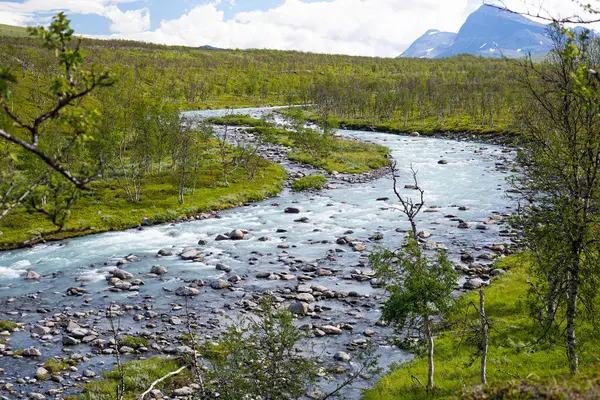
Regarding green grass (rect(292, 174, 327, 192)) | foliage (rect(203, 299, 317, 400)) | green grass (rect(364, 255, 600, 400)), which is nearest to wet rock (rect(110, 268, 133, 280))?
foliage (rect(203, 299, 317, 400))

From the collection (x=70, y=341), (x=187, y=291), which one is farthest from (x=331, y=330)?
(x=70, y=341)

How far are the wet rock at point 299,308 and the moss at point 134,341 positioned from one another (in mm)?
8623

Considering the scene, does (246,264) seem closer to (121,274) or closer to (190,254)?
(190,254)

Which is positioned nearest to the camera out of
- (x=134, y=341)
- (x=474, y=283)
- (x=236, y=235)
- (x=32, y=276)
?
(x=134, y=341)

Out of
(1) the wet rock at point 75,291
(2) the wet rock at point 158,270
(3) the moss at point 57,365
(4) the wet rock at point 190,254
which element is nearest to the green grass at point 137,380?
(3) the moss at point 57,365

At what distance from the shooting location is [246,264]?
3844cm

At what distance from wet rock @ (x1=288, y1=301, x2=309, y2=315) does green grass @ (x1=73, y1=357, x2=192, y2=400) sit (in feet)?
27.4

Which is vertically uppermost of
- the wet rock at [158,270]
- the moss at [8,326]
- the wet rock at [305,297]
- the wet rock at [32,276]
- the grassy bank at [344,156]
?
the grassy bank at [344,156]

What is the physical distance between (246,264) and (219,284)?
5071 mm

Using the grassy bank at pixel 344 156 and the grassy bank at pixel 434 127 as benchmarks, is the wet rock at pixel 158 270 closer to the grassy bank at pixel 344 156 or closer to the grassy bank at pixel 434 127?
the grassy bank at pixel 344 156

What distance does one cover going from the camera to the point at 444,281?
737 inches

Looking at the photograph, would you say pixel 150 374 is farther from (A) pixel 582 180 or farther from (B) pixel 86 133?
(A) pixel 582 180

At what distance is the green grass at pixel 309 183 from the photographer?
221ft

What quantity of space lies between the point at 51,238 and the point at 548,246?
43.2m
